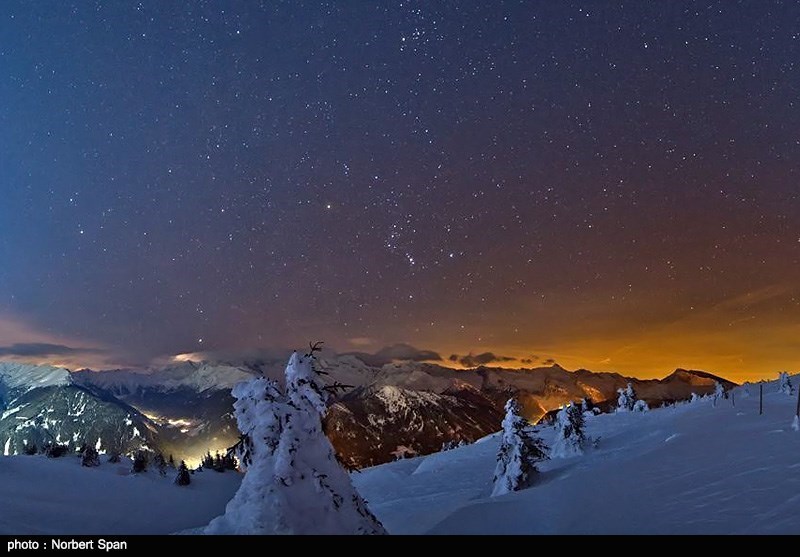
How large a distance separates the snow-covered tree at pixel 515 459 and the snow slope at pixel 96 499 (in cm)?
2017

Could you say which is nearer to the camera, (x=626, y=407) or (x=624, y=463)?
(x=624, y=463)

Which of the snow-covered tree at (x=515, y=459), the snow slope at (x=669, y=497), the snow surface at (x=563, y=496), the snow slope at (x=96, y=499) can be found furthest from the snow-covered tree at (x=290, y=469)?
the snow-covered tree at (x=515, y=459)

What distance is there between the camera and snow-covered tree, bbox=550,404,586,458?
49.4 metres

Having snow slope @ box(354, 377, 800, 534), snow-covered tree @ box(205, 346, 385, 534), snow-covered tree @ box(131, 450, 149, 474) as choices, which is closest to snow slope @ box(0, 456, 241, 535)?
snow-covered tree @ box(131, 450, 149, 474)

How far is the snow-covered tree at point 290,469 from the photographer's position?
35.4ft

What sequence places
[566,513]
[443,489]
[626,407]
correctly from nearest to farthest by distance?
[566,513] → [443,489] → [626,407]

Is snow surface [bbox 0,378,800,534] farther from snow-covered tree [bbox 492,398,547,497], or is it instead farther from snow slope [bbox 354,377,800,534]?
snow-covered tree [bbox 492,398,547,497]

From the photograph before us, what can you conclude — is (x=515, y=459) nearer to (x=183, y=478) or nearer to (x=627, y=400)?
(x=183, y=478)

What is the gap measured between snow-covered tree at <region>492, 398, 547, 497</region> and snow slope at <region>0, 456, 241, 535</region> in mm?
20171

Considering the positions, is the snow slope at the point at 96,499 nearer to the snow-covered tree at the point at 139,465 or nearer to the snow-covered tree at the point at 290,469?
the snow-covered tree at the point at 139,465
